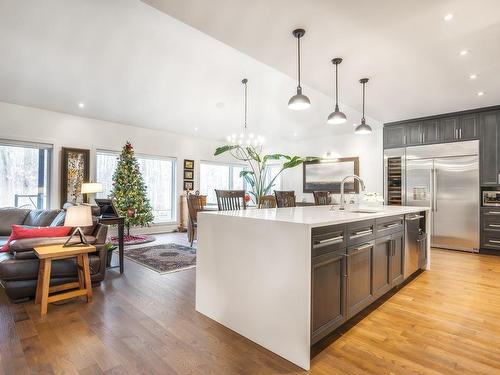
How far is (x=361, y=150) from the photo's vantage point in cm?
714

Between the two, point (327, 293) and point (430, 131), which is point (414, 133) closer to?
point (430, 131)

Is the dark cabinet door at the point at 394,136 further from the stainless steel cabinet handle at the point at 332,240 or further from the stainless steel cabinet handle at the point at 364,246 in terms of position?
the stainless steel cabinet handle at the point at 332,240

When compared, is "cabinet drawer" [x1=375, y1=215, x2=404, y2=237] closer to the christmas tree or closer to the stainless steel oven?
the stainless steel oven

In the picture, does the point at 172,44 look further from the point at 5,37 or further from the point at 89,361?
the point at 89,361

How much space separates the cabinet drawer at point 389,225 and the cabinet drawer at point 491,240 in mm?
3158

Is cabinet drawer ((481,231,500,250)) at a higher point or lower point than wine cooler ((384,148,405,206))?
lower

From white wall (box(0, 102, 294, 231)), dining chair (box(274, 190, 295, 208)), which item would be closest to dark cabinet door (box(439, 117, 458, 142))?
dining chair (box(274, 190, 295, 208))

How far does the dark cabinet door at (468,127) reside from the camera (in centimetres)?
510

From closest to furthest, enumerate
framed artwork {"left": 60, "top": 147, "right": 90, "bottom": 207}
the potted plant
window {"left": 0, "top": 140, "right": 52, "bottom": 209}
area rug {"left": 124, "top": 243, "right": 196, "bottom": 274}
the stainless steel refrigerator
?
1. area rug {"left": 124, "top": 243, "right": 196, "bottom": 274}
2. the potted plant
3. the stainless steel refrigerator
4. window {"left": 0, "top": 140, "right": 52, "bottom": 209}
5. framed artwork {"left": 60, "top": 147, "right": 90, "bottom": 207}

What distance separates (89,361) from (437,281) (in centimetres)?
381

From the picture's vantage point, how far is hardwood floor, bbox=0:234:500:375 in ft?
5.79

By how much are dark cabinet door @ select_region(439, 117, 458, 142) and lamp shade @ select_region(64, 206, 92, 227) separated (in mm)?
6149

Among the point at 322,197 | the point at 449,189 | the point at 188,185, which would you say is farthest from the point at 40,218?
the point at 449,189

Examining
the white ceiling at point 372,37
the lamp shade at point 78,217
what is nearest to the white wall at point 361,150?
the white ceiling at point 372,37
